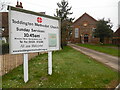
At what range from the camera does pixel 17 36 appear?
15.5 feet

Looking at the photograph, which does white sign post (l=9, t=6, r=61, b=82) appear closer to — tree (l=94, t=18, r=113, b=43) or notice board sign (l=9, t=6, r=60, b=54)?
notice board sign (l=9, t=6, r=60, b=54)

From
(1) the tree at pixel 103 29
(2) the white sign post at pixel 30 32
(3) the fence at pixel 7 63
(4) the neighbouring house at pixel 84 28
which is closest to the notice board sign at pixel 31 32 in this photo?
(2) the white sign post at pixel 30 32

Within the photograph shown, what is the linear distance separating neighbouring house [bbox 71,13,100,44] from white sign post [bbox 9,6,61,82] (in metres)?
42.7

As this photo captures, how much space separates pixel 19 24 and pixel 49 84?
254 centimetres

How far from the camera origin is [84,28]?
48.3 m

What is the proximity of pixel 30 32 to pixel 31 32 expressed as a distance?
0.05 m

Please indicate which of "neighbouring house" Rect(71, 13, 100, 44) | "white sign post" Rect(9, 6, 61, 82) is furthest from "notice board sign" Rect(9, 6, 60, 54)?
"neighbouring house" Rect(71, 13, 100, 44)

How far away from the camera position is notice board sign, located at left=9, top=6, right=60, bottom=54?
463 centimetres

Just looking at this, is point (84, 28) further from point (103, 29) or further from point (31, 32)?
point (31, 32)

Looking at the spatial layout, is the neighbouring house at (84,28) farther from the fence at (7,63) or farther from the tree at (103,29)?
the fence at (7,63)

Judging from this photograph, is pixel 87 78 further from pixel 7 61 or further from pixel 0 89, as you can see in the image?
pixel 7 61

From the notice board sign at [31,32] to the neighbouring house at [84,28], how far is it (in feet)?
140

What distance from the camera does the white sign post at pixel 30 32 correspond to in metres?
4.63

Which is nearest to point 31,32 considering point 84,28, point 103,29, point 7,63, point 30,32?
point 30,32
